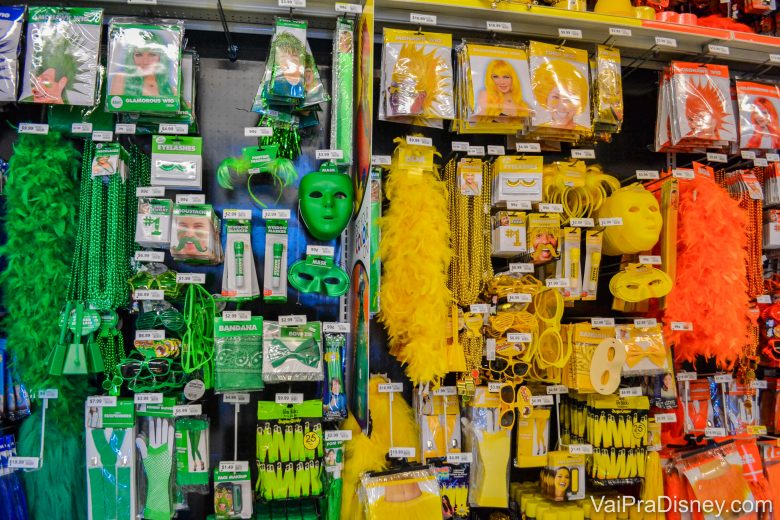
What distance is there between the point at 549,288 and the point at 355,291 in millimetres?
1026

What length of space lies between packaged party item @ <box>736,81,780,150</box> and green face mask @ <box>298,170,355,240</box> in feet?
7.30

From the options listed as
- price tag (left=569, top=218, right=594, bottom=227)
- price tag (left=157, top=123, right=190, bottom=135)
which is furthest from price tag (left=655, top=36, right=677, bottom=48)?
price tag (left=157, top=123, right=190, bottom=135)

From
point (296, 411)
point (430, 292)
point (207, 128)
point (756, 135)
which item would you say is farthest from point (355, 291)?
point (756, 135)

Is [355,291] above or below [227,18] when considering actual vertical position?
below

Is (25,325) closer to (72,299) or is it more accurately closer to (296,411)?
(72,299)

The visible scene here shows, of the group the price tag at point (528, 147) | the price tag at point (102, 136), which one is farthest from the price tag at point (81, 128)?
the price tag at point (528, 147)

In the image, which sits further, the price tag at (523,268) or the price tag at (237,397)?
the price tag at (523,268)

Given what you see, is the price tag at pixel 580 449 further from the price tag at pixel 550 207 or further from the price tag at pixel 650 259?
the price tag at pixel 550 207

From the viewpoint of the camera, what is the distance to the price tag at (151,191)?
242cm

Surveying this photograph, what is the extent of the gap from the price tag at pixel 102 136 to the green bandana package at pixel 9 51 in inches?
13.0

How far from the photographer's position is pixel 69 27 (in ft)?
7.67

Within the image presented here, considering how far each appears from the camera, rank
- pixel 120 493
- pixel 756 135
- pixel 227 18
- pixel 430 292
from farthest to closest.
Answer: pixel 756 135 → pixel 227 18 → pixel 430 292 → pixel 120 493

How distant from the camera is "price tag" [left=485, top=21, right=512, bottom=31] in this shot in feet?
8.65

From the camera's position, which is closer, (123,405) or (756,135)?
(123,405)
